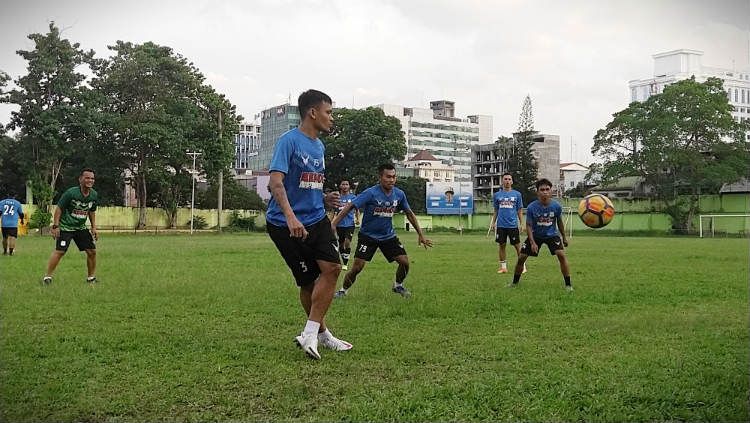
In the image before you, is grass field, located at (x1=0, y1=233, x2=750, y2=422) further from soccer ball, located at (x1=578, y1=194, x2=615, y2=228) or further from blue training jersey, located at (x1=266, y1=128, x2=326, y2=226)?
soccer ball, located at (x1=578, y1=194, x2=615, y2=228)

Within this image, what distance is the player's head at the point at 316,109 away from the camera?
271 inches

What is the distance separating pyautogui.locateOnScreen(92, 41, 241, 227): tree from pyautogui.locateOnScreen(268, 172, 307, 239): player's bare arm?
150 feet

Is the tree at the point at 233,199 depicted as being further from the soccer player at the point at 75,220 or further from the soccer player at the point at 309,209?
the soccer player at the point at 309,209

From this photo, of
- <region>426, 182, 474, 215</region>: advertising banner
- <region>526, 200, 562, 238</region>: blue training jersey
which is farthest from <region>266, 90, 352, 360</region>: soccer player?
<region>426, 182, 474, 215</region>: advertising banner

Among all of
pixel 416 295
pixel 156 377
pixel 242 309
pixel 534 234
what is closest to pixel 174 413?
pixel 156 377

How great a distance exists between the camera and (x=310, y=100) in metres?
6.92

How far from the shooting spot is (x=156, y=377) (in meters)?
5.52

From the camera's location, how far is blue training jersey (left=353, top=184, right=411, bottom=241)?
11.3 metres

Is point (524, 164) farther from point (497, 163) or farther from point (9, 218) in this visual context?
point (9, 218)

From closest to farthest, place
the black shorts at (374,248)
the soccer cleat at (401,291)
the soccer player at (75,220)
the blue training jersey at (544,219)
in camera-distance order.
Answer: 1. the soccer cleat at (401,291)
2. the black shorts at (374,248)
3. the blue training jersey at (544,219)
4. the soccer player at (75,220)

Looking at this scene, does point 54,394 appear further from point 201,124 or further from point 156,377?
point 201,124

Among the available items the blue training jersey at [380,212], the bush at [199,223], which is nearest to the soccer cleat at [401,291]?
the blue training jersey at [380,212]

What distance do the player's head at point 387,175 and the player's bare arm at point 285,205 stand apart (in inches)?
176

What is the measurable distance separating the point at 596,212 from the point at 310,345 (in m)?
11.4
